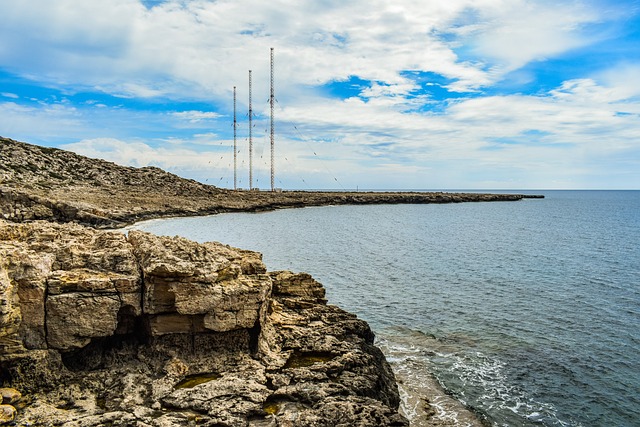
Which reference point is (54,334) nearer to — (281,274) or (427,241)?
(281,274)

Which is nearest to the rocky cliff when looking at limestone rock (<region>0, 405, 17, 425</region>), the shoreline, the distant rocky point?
limestone rock (<region>0, 405, 17, 425</region>)

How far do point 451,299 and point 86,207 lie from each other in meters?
53.8

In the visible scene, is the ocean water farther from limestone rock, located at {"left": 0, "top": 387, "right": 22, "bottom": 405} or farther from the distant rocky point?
the distant rocky point

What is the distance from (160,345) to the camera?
49.0 ft

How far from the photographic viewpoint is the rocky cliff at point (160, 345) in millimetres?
12328

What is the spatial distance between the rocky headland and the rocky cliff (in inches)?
1.5

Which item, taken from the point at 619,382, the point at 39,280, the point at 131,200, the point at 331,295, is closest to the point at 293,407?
the point at 39,280

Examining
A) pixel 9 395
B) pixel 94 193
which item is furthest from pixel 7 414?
pixel 94 193

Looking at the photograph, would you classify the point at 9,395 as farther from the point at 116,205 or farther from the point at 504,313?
the point at 116,205

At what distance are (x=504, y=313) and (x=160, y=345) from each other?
22.3 m

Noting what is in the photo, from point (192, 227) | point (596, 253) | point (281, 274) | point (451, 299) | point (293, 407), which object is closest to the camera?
point (293, 407)

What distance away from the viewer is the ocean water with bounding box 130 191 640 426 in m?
18.5

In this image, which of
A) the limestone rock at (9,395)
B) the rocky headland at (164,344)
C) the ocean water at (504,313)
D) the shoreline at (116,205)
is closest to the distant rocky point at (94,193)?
the shoreline at (116,205)

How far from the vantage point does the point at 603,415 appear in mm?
16984
